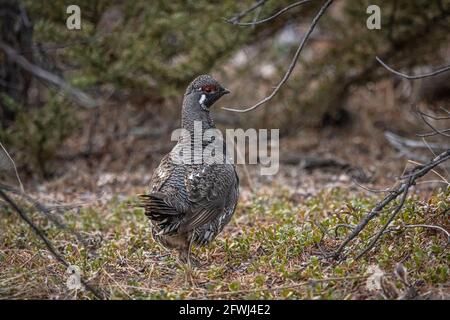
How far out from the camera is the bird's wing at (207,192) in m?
5.46

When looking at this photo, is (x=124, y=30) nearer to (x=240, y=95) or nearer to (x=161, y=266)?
(x=240, y=95)

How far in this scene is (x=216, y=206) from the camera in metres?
5.67

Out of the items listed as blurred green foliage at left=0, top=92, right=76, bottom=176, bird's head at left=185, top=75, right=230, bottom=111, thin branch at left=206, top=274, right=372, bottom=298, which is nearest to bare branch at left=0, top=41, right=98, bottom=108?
bird's head at left=185, top=75, right=230, bottom=111

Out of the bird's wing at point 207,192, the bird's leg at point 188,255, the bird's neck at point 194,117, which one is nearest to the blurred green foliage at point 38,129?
the bird's neck at point 194,117

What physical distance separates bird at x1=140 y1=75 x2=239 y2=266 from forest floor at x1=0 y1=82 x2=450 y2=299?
27 centimetres

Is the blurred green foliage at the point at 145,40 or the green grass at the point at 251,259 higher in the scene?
the blurred green foliage at the point at 145,40

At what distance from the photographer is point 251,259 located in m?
5.64

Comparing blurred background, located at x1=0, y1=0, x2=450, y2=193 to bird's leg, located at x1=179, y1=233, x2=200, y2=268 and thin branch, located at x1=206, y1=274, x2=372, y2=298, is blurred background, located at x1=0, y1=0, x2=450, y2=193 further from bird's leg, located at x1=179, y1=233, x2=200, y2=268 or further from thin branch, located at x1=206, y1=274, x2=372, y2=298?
thin branch, located at x1=206, y1=274, x2=372, y2=298

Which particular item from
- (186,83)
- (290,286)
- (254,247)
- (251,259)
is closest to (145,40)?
(186,83)

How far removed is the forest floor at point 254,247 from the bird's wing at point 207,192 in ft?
1.41

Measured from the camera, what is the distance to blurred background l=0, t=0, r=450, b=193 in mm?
8711

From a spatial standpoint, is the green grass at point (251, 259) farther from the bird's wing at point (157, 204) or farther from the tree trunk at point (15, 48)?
the tree trunk at point (15, 48)
